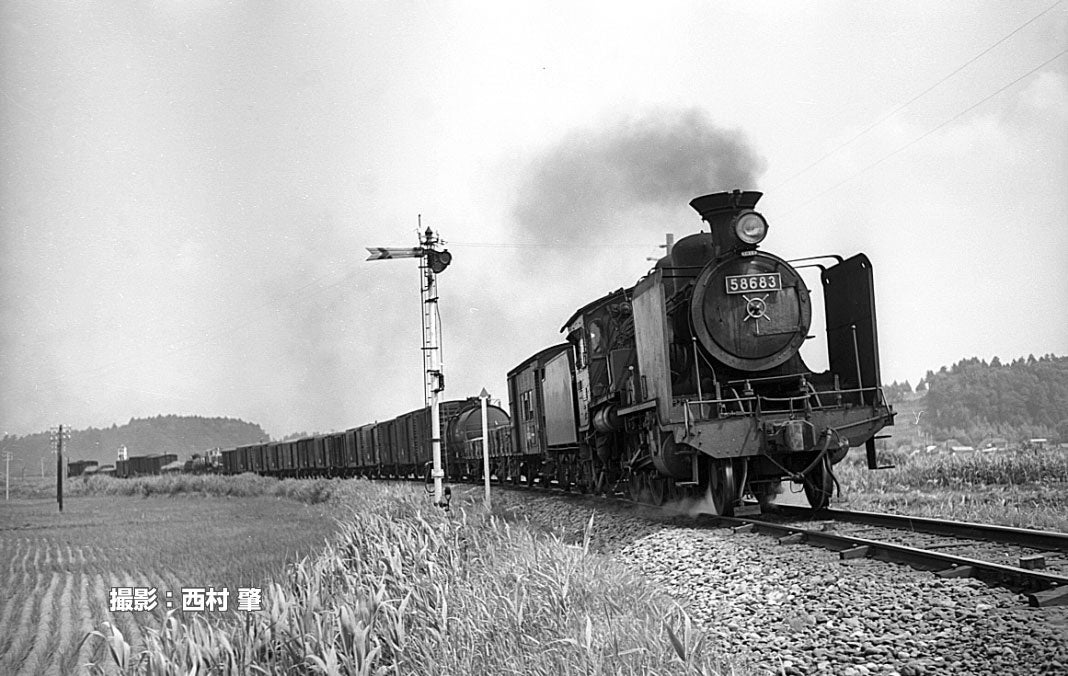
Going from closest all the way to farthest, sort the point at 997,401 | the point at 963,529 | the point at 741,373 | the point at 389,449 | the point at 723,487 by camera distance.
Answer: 1. the point at 963,529
2. the point at 723,487
3. the point at 741,373
4. the point at 389,449
5. the point at 997,401

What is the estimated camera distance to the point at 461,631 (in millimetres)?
6383

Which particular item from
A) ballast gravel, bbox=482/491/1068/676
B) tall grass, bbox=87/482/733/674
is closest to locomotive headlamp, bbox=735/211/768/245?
ballast gravel, bbox=482/491/1068/676

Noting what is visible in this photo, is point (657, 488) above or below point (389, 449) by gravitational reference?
below

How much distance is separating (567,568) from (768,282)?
5742 millimetres

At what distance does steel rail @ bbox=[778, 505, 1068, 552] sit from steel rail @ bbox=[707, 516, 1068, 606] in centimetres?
105

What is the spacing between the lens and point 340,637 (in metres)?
6.49

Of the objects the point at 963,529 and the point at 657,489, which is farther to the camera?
the point at 657,489

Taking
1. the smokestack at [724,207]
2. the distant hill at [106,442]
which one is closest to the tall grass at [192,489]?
the distant hill at [106,442]

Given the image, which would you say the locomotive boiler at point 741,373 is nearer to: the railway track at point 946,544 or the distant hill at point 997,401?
A: the railway track at point 946,544

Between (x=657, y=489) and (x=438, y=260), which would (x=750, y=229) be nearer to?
(x=657, y=489)

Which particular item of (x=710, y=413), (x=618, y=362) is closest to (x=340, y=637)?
(x=710, y=413)

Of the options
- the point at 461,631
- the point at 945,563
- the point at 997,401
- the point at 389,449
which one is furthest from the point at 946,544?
the point at 997,401

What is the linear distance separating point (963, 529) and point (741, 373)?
3.65 m

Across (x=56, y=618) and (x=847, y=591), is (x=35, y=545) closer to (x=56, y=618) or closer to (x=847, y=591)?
(x=56, y=618)
